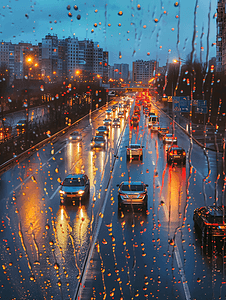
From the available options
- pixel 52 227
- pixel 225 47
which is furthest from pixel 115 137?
pixel 225 47

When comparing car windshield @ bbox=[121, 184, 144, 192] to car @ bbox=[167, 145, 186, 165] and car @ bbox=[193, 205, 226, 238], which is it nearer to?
car @ bbox=[193, 205, 226, 238]

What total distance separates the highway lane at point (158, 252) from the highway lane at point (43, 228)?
0.58 m

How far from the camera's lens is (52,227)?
14.7 metres

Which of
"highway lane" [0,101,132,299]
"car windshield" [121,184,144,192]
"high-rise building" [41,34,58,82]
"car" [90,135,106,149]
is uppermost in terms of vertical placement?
"high-rise building" [41,34,58,82]

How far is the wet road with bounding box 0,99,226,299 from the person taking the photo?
10.1 metres

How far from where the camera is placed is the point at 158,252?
12320mm

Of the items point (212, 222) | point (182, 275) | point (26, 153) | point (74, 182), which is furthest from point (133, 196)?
point (26, 153)

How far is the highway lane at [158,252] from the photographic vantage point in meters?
9.91

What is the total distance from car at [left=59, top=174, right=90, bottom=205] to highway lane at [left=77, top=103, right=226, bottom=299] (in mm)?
1222

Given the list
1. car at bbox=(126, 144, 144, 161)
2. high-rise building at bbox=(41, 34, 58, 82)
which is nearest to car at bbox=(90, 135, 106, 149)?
car at bbox=(126, 144, 144, 161)

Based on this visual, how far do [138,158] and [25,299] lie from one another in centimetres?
2106

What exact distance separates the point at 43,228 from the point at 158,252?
14.6 ft

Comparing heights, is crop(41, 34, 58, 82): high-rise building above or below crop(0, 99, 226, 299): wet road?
above

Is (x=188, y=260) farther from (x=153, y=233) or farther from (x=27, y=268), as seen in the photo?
(x=27, y=268)
